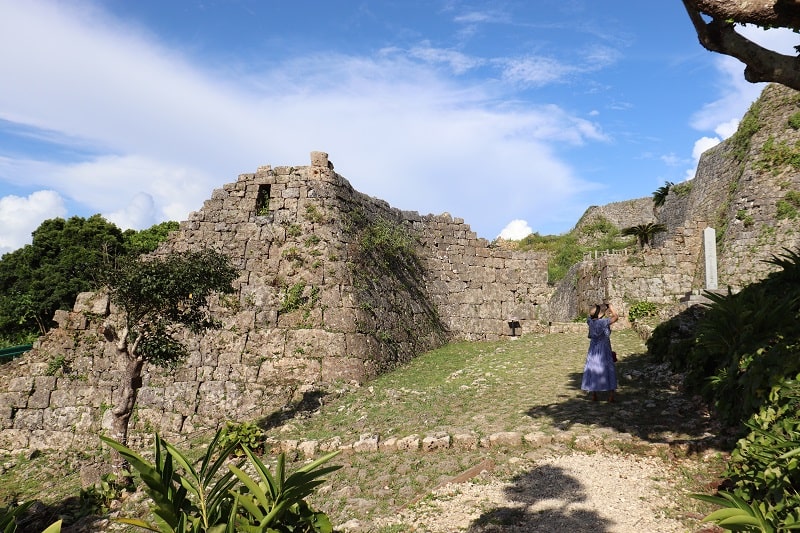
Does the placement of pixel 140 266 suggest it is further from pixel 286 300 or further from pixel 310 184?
pixel 310 184

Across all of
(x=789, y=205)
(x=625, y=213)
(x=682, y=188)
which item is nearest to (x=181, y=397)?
(x=789, y=205)

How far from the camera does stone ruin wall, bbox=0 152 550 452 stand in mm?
12234

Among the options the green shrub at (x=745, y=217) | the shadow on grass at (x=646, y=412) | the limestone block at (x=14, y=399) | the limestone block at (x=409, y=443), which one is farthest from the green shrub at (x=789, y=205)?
the limestone block at (x=14, y=399)

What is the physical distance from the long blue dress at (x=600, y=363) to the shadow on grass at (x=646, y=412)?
33 centimetres

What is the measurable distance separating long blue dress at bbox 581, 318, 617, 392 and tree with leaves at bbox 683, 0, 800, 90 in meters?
4.72

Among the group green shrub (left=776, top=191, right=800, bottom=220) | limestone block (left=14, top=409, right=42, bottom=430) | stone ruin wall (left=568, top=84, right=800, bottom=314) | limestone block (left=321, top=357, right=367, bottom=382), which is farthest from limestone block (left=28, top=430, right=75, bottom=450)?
green shrub (left=776, top=191, right=800, bottom=220)

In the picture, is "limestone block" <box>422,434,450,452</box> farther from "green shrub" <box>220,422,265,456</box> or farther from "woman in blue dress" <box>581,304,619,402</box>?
"green shrub" <box>220,422,265,456</box>

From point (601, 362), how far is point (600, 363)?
0.09 ft

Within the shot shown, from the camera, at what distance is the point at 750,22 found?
17.3 ft

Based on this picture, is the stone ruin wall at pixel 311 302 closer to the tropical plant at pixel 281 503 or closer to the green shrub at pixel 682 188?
the tropical plant at pixel 281 503

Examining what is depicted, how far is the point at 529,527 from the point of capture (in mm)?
5398

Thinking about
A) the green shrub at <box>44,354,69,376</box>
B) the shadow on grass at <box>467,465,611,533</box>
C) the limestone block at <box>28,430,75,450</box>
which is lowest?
the limestone block at <box>28,430,75,450</box>

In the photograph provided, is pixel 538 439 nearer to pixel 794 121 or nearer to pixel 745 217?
pixel 745 217

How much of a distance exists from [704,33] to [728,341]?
4619 millimetres
